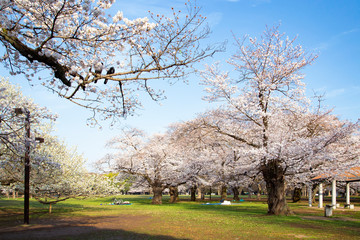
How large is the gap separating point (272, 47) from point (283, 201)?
30.3ft

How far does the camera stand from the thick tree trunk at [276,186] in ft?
58.4

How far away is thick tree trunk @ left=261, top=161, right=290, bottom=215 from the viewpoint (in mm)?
17812

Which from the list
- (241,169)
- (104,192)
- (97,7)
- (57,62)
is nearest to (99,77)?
(57,62)

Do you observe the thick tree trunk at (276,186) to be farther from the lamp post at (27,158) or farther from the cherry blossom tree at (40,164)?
the lamp post at (27,158)

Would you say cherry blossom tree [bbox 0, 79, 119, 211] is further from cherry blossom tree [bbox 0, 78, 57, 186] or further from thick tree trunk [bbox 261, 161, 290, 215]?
thick tree trunk [bbox 261, 161, 290, 215]

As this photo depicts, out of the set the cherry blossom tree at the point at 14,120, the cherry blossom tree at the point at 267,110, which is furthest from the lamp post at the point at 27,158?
the cherry blossom tree at the point at 267,110

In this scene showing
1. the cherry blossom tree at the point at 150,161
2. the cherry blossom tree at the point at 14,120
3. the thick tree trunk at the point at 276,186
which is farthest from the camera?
the cherry blossom tree at the point at 150,161

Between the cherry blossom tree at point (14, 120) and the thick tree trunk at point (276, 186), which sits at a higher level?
the cherry blossom tree at point (14, 120)

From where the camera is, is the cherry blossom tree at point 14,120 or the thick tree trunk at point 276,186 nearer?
the cherry blossom tree at point 14,120

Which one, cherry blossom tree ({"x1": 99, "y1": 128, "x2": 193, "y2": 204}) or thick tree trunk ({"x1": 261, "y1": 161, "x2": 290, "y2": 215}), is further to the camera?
cherry blossom tree ({"x1": 99, "y1": 128, "x2": 193, "y2": 204})

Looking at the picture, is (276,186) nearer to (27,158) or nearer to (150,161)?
(27,158)

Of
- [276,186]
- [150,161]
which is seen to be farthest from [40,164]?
[150,161]

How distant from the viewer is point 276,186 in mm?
17906

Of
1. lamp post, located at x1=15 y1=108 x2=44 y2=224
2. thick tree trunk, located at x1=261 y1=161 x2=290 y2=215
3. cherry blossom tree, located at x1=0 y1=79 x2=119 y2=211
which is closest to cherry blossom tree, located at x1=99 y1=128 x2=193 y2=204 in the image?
cherry blossom tree, located at x1=0 y1=79 x2=119 y2=211
